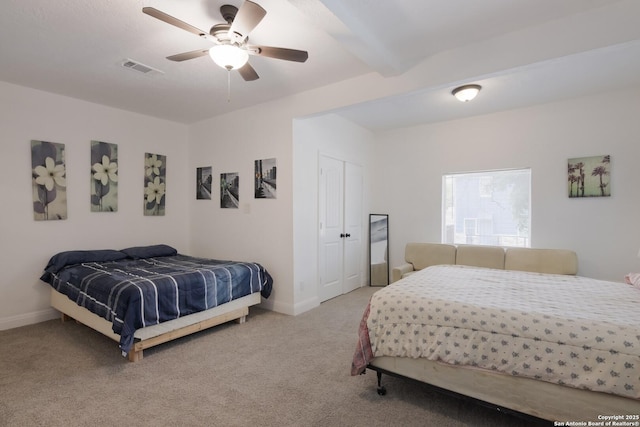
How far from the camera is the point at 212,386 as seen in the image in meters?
2.29

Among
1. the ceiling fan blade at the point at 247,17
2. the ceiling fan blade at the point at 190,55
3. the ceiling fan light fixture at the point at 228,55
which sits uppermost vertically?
the ceiling fan blade at the point at 247,17

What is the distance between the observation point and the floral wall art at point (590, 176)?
3.72 meters

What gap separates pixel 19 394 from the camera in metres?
2.17

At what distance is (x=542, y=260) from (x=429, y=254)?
1.32 metres

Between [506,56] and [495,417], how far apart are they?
254 centimetres

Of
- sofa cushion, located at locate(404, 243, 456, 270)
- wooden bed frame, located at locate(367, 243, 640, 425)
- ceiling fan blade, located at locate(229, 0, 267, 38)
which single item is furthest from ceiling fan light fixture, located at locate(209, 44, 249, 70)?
sofa cushion, located at locate(404, 243, 456, 270)

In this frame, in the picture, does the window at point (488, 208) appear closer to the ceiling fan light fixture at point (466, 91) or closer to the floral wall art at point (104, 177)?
the ceiling fan light fixture at point (466, 91)

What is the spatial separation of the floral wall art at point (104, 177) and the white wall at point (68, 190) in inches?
2.5

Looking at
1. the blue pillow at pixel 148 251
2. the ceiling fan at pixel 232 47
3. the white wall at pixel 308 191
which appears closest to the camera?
the ceiling fan at pixel 232 47

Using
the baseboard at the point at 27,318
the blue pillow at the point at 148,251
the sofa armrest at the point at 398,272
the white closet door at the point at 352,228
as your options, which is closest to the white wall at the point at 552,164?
the white closet door at the point at 352,228

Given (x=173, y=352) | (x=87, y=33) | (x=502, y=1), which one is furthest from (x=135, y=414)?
(x=502, y=1)

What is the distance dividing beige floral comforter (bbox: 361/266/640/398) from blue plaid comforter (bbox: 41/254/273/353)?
1669 millimetres

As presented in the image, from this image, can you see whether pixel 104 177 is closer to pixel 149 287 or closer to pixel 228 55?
pixel 149 287

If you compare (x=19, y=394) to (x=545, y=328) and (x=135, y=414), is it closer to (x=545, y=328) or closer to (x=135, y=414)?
(x=135, y=414)
